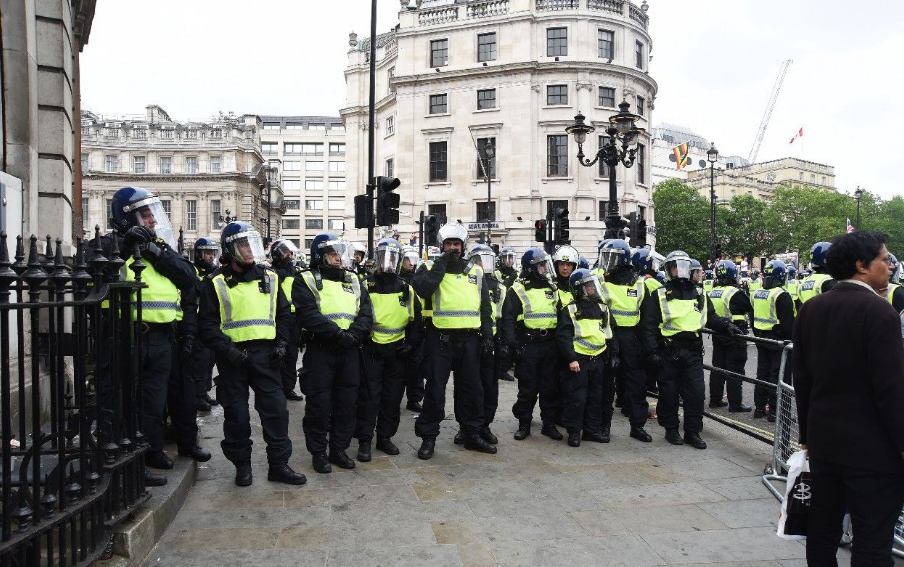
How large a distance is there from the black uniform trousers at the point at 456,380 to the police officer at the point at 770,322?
156 inches

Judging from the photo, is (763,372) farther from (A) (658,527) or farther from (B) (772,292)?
(A) (658,527)

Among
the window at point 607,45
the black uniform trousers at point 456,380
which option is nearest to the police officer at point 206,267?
the black uniform trousers at point 456,380

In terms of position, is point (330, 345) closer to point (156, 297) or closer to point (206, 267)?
point (156, 297)

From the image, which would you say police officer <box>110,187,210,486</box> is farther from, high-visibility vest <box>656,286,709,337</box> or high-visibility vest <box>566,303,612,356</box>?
high-visibility vest <box>656,286,709,337</box>

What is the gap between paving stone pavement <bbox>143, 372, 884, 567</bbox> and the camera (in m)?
3.85

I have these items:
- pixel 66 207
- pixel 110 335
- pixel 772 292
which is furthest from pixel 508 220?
pixel 110 335

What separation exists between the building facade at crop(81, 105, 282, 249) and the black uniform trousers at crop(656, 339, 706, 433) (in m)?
65.7

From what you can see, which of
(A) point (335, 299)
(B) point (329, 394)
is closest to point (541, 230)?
(A) point (335, 299)

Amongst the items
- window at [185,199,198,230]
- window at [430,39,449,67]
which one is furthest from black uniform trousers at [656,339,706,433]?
window at [185,199,198,230]

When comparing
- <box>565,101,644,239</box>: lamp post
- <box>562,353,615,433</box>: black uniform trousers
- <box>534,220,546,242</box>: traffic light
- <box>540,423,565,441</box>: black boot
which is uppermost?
<box>565,101,644,239</box>: lamp post

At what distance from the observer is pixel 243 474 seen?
5.07 metres

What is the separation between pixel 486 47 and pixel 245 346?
40239mm

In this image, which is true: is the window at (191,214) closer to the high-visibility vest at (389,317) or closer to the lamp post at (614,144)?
the lamp post at (614,144)

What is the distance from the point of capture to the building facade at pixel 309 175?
3703 inches
